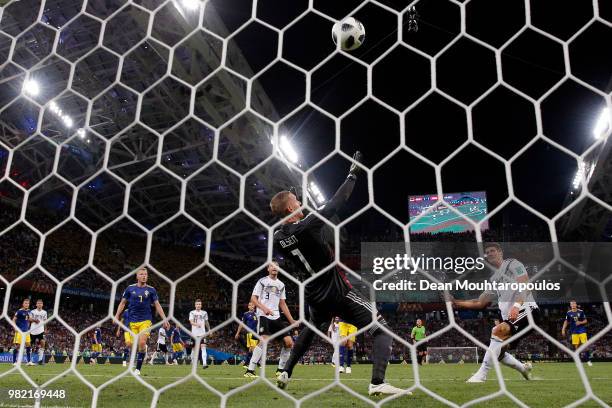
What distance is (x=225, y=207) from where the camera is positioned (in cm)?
2455

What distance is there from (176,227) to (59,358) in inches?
487

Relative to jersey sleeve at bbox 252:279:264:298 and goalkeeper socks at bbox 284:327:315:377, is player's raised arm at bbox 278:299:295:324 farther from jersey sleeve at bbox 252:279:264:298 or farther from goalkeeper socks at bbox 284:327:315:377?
goalkeeper socks at bbox 284:327:315:377

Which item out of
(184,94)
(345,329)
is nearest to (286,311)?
(345,329)

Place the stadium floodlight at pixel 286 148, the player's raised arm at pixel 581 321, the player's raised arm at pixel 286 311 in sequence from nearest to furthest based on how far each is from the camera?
the stadium floodlight at pixel 286 148, the player's raised arm at pixel 286 311, the player's raised arm at pixel 581 321

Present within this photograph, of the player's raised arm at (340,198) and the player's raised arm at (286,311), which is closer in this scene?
the player's raised arm at (340,198)

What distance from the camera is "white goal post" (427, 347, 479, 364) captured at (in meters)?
16.6

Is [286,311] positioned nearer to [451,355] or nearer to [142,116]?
[142,116]

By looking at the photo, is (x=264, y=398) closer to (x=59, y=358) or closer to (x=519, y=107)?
(x=519, y=107)

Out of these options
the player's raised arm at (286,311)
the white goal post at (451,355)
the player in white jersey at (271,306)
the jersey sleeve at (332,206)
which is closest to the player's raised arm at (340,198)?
the jersey sleeve at (332,206)

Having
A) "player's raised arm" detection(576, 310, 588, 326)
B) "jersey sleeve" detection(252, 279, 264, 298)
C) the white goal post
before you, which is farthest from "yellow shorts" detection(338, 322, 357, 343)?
the white goal post

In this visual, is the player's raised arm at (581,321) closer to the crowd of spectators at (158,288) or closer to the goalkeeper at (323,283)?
the crowd of spectators at (158,288)

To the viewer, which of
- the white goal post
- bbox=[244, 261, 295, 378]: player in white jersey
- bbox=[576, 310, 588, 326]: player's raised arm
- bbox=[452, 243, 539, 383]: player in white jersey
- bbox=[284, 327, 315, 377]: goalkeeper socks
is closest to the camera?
bbox=[284, 327, 315, 377]: goalkeeper socks

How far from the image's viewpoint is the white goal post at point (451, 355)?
54.4 feet

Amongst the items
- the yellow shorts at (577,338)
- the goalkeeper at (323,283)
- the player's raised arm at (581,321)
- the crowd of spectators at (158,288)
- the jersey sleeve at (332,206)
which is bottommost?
the goalkeeper at (323,283)
